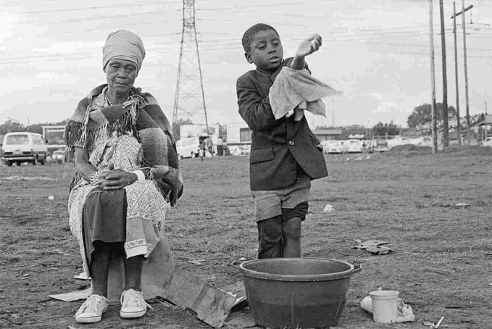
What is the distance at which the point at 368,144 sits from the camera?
64188mm

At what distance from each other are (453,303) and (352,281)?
834 millimetres

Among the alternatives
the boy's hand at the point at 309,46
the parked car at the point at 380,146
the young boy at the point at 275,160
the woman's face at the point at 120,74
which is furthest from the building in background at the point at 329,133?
the boy's hand at the point at 309,46

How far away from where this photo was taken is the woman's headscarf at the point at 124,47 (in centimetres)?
424

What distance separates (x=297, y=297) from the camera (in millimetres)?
3439

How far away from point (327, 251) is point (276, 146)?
200cm

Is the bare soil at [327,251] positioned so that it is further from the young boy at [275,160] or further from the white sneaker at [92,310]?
the young boy at [275,160]

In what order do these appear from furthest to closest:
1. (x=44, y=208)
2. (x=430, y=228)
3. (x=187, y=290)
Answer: (x=44, y=208) → (x=430, y=228) → (x=187, y=290)

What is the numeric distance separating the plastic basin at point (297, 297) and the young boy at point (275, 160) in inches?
28.5

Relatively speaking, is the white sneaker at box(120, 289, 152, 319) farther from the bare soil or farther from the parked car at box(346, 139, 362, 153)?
the parked car at box(346, 139, 362, 153)

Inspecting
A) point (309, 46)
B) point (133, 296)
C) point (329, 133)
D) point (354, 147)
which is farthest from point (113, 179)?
point (329, 133)

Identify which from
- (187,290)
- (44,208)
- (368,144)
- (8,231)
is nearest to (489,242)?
(187,290)

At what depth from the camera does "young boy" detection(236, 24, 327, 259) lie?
13.9 ft

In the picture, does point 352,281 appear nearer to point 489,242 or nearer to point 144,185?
point 144,185

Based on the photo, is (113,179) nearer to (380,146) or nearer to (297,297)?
(297,297)
